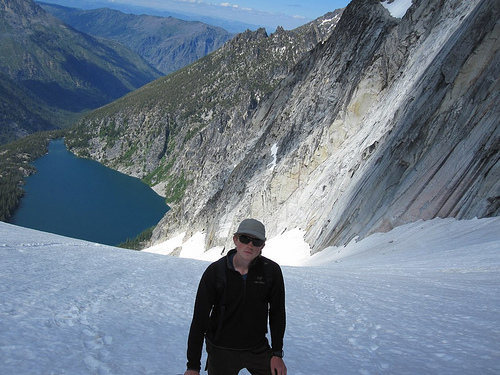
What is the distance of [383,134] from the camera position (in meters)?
34.5

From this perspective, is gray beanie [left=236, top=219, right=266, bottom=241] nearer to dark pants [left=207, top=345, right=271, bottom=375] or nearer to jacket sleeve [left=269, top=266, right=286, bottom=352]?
jacket sleeve [left=269, top=266, right=286, bottom=352]

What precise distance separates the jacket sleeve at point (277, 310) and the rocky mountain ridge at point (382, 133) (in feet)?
53.3

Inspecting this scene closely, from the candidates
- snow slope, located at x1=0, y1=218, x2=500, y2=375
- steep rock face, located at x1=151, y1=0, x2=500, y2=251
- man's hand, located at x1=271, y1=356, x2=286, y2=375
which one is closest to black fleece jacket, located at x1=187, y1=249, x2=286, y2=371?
man's hand, located at x1=271, y1=356, x2=286, y2=375

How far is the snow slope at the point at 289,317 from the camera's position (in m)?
Result: 5.77

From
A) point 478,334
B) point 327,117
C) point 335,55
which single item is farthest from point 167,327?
point 335,55

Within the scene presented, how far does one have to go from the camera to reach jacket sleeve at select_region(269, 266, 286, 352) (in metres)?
4.92

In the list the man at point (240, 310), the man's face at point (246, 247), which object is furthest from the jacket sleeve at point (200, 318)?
the man's face at point (246, 247)

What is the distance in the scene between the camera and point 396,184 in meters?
26.3

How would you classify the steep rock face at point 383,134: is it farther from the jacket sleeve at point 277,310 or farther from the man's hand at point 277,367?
the man's hand at point 277,367

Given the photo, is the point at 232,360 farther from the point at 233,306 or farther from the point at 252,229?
the point at 252,229

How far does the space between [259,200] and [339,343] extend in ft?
172

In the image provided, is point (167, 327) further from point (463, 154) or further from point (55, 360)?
point (463, 154)

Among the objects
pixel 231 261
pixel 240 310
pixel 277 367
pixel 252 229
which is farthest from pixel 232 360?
pixel 252 229

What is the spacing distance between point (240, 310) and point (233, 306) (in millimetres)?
98
